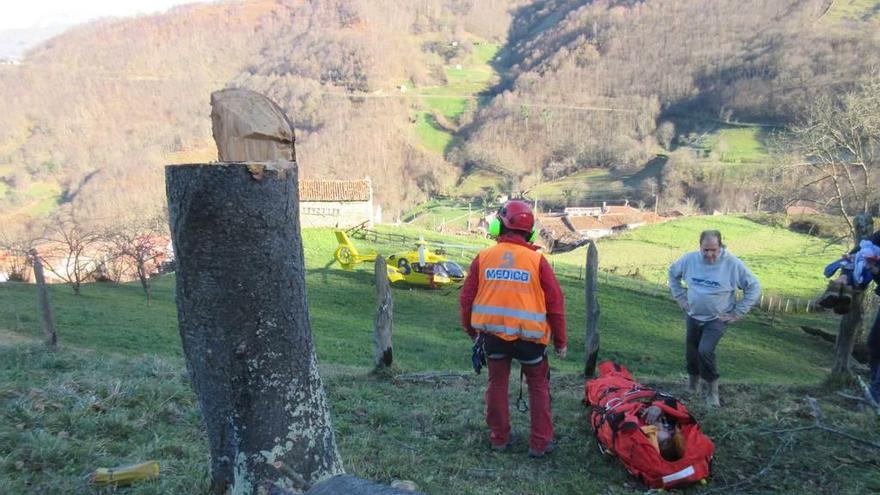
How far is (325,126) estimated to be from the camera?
424 ft

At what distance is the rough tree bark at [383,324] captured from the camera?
23.0ft

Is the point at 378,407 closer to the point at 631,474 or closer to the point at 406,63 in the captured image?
the point at 631,474

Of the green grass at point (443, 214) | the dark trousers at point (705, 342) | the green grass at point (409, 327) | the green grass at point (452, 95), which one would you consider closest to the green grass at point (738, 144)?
the green grass at point (443, 214)

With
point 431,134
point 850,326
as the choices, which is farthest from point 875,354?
point 431,134

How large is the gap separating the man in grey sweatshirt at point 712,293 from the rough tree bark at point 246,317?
4.15 metres

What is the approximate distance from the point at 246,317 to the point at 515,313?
2126 mm

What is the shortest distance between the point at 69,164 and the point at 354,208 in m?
105

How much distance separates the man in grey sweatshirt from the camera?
5055 mm

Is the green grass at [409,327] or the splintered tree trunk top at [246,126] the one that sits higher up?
the splintered tree trunk top at [246,126]

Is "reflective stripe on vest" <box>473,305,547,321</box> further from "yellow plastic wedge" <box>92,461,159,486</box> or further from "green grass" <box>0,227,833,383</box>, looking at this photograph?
"green grass" <box>0,227,833,383</box>

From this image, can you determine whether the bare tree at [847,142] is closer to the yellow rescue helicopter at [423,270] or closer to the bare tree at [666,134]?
the yellow rescue helicopter at [423,270]

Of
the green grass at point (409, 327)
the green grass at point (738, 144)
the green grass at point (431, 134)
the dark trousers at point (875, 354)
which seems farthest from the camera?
the green grass at point (431, 134)

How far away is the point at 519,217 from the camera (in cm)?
384

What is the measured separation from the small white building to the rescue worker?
36.3 meters
